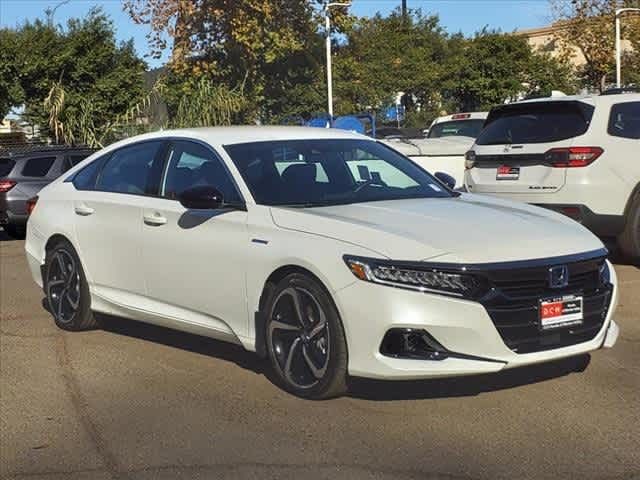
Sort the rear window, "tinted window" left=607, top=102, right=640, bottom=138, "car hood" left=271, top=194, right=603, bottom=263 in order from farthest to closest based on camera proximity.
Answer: the rear window → "tinted window" left=607, top=102, right=640, bottom=138 → "car hood" left=271, top=194, right=603, bottom=263

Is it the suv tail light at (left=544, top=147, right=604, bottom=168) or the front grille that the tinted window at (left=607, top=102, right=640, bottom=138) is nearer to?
the suv tail light at (left=544, top=147, right=604, bottom=168)

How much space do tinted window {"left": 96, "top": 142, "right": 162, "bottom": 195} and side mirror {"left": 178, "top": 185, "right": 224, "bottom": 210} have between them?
2.93ft

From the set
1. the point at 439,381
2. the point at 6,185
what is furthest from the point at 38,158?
the point at 439,381

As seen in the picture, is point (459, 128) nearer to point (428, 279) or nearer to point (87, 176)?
point (87, 176)

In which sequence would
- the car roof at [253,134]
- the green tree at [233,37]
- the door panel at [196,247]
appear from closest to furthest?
the door panel at [196,247] < the car roof at [253,134] < the green tree at [233,37]

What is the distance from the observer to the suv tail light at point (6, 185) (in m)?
15.4

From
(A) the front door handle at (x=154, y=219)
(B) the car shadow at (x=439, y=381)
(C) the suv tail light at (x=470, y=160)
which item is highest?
(A) the front door handle at (x=154, y=219)

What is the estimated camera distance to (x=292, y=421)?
5004 millimetres

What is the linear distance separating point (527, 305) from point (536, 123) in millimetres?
5200

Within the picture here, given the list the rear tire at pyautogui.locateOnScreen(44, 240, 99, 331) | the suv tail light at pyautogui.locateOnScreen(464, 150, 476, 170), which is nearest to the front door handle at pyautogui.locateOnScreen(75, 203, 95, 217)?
the rear tire at pyautogui.locateOnScreen(44, 240, 99, 331)

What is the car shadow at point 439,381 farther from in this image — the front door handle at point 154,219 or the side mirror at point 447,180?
the side mirror at point 447,180

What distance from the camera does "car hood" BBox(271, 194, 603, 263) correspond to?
4879 mm

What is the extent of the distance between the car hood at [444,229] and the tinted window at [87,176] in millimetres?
2322

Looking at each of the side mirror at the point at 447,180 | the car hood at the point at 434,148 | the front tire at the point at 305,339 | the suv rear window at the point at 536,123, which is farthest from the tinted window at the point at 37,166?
the front tire at the point at 305,339
